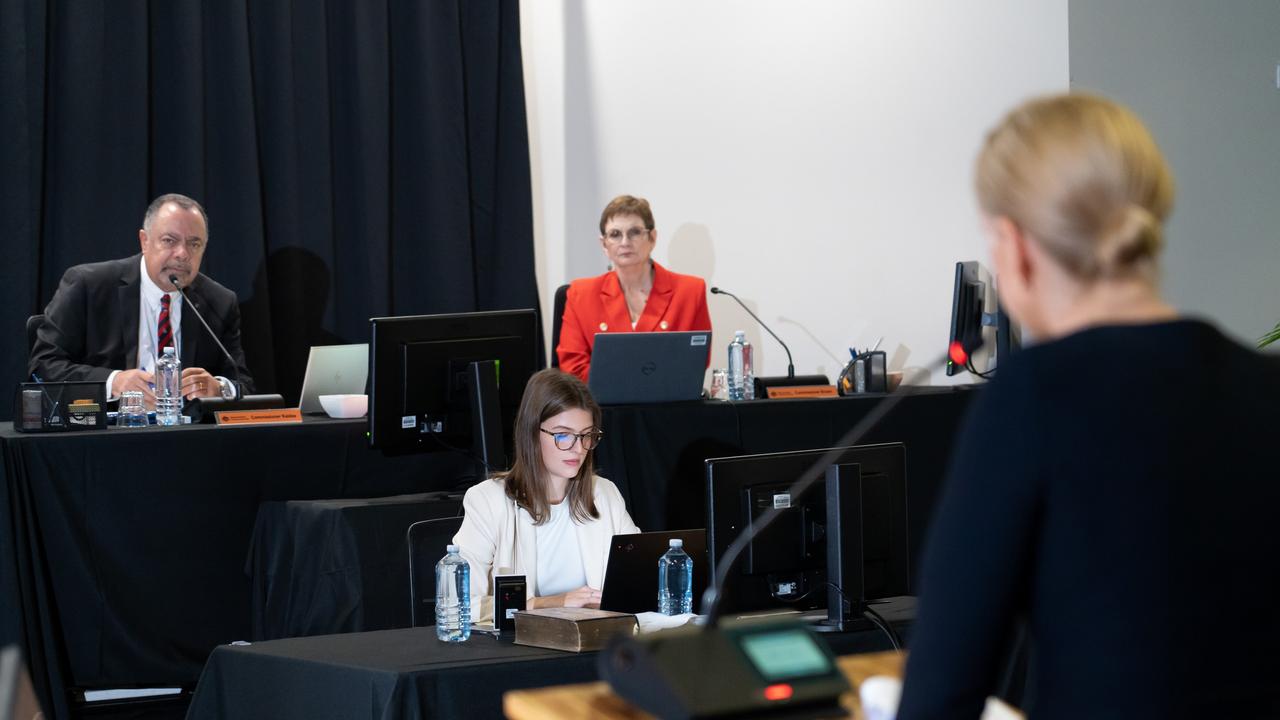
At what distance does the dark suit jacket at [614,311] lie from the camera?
5.15 meters

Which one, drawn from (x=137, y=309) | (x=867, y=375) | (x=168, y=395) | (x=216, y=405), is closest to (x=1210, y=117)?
(x=867, y=375)

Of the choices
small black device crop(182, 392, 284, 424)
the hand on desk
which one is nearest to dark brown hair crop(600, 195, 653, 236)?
small black device crop(182, 392, 284, 424)

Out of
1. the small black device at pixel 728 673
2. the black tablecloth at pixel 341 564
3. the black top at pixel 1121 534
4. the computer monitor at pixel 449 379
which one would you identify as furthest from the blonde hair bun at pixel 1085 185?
the black tablecloth at pixel 341 564

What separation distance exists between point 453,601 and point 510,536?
1.95 ft

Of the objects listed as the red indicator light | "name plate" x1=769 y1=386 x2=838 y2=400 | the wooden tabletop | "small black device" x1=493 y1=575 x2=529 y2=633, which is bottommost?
"small black device" x1=493 y1=575 x2=529 y2=633

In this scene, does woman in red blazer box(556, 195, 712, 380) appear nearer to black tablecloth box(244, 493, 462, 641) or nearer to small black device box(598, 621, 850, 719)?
black tablecloth box(244, 493, 462, 641)

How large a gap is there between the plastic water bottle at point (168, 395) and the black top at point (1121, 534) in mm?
3362

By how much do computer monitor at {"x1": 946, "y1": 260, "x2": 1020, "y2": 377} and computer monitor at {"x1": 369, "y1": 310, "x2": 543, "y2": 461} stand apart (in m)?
1.53

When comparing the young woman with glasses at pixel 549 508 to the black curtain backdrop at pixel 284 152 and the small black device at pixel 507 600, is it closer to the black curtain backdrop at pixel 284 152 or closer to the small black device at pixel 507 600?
the small black device at pixel 507 600

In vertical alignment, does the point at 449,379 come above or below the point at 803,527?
above

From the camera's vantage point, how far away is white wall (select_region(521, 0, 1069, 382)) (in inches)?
199

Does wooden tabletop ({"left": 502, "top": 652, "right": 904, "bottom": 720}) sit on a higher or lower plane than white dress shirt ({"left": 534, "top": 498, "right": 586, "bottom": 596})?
higher

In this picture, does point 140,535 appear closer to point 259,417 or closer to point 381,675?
point 259,417

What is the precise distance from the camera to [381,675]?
2164mm
